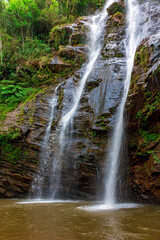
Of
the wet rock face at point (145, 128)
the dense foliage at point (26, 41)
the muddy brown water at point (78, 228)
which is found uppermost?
the dense foliage at point (26, 41)

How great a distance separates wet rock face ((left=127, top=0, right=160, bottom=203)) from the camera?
5996mm

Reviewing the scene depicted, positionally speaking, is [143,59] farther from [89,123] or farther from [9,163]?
[9,163]

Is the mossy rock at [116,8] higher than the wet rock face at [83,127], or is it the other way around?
the mossy rock at [116,8]

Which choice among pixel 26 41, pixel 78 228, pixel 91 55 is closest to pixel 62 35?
pixel 26 41

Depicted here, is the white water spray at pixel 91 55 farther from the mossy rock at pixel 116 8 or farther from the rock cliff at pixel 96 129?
the mossy rock at pixel 116 8

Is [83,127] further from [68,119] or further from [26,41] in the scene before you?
[26,41]

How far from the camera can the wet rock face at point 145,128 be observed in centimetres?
600

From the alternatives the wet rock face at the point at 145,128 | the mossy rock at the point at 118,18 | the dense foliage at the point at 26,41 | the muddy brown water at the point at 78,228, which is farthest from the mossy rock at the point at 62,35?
the muddy brown water at the point at 78,228

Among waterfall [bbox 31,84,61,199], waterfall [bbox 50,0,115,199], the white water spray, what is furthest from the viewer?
the white water spray

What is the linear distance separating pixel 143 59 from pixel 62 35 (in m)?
10.4

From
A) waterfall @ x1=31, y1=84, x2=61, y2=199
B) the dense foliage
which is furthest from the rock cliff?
the dense foliage

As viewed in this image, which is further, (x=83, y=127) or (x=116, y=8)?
(x=116, y=8)

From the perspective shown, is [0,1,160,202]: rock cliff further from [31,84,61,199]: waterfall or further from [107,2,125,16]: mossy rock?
[107,2,125,16]: mossy rock

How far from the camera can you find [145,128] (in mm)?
6660
